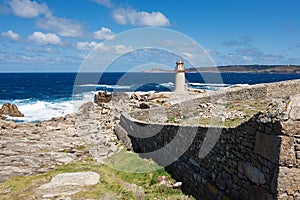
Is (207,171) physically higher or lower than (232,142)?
lower

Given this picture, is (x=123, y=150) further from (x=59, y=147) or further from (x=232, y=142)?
(x=232, y=142)

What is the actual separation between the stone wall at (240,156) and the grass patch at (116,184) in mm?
572

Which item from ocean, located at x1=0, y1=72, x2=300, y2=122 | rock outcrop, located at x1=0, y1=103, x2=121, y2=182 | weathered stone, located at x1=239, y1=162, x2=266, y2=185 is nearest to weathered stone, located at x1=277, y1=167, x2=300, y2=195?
weathered stone, located at x1=239, y1=162, x2=266, y2=185

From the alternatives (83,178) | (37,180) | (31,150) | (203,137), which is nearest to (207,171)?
(203,137)

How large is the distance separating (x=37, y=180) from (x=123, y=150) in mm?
4786

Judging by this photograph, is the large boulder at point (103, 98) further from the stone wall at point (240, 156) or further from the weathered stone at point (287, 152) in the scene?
the weathered stone at point (287, 152)

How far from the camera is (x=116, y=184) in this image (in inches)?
343

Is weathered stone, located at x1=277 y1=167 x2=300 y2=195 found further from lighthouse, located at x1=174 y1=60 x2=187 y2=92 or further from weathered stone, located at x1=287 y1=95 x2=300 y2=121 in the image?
lighthouse, located at x1=174 y1=60 x2=187 y2=92

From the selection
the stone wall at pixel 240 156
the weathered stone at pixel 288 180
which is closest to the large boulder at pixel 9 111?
the stone wall at pixel 240 156

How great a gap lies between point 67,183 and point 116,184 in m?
1.39

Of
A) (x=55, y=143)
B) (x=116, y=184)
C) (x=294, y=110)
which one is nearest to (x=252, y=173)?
(x=294, y=110)

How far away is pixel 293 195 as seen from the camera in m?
5.36

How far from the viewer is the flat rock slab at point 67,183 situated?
801 centimetres

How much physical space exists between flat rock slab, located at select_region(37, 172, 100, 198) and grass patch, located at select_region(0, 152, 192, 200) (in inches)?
7.3
